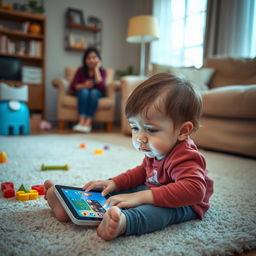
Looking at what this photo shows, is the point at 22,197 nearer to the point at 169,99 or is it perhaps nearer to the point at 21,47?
the point at 169,99

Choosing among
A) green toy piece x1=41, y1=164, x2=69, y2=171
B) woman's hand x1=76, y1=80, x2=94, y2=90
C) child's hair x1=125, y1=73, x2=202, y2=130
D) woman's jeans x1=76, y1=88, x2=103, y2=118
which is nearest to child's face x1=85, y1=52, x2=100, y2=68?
woman's hand x1=76, y1=80, x2=94, y2=90

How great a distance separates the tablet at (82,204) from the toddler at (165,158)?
3 cm

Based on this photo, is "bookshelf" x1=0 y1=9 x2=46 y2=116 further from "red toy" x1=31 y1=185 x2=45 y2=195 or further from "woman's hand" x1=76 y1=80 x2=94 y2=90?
"red toy" x1=31 y1=185 x2=45 y2=195

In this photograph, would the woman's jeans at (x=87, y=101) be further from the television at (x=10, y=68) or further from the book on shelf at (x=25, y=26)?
the book on shelf at (x=25, y=26)

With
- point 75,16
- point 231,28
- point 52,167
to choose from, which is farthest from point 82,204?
point 75,16

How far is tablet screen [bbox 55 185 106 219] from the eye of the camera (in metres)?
0.64

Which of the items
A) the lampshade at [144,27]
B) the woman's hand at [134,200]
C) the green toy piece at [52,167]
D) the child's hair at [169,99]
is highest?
the lampshade at [144,27]

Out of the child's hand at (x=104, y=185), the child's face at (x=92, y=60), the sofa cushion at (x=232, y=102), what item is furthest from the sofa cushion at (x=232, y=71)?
the child's hand at (x=104, y=185)

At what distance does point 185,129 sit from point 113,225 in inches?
12.1

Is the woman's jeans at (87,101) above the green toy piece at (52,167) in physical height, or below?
above

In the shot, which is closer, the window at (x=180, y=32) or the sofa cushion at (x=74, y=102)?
the sofa cushion at (x=74, y=102)

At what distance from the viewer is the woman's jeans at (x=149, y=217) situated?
61 cm

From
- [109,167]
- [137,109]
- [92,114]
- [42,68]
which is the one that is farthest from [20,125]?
[137,109]

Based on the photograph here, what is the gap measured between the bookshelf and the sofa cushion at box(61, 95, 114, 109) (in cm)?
62
